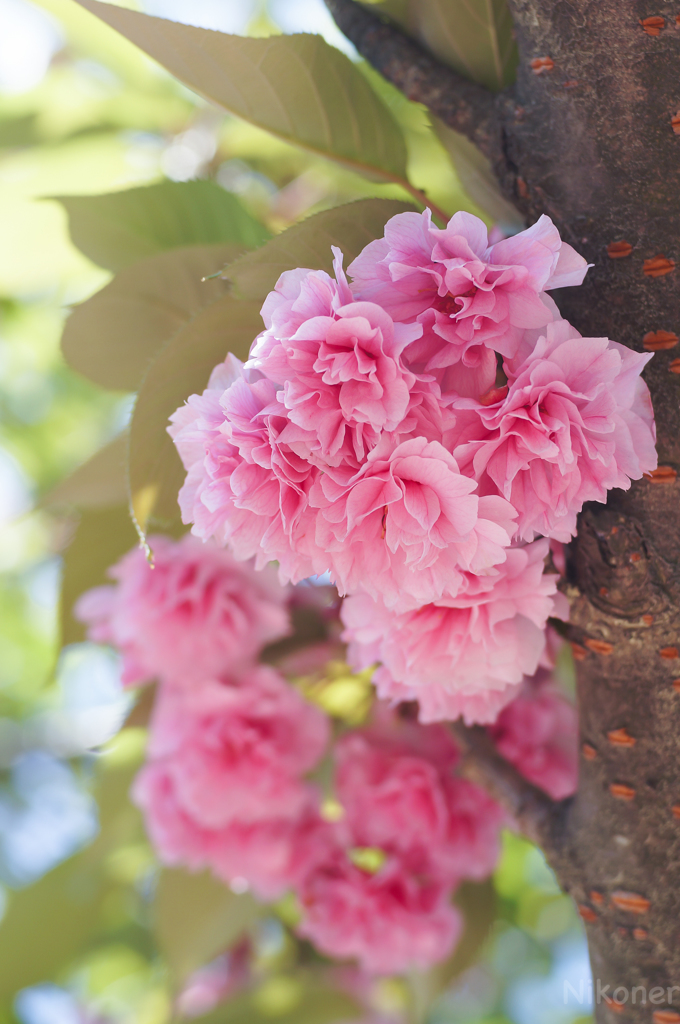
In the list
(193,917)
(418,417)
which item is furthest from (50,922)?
(418,417)

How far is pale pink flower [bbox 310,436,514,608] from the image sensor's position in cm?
27

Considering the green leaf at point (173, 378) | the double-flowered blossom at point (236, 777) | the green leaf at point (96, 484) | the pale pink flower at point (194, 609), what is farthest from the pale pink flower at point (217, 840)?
the green leaf at point (173, 378)

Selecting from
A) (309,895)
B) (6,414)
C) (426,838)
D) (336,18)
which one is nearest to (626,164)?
(336,18)

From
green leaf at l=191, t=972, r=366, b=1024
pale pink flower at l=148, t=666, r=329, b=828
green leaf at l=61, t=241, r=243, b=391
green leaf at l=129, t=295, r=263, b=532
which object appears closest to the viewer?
green leaf at l=129, t=295, r=263, b=532

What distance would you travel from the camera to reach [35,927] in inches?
35.8

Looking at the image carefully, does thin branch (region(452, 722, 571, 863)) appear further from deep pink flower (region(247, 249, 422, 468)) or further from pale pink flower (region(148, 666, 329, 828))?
deep pink flower (region(247, 249, 422, 468))

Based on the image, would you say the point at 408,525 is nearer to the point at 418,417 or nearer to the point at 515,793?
the point at 418,417

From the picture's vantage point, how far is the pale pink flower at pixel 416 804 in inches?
23.5

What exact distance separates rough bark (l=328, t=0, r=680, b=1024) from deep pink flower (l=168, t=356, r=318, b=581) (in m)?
0.13

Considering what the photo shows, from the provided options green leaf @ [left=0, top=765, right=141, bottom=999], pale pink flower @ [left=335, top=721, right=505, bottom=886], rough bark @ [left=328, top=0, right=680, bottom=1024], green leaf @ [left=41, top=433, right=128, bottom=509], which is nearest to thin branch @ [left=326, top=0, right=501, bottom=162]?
rough bark @ [left=328, top=0, right=680, bottom=1024]

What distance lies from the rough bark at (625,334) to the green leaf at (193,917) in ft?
1.36

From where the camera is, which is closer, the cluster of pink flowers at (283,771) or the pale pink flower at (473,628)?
the pale pink flower at (473,628)

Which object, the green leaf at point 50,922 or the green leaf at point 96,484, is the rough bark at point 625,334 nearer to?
the green leaf at point 96,484

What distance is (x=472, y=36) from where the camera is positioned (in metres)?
0.43
